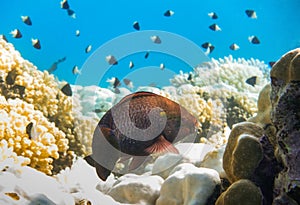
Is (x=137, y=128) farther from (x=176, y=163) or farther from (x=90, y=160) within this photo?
(x=176, y=163)

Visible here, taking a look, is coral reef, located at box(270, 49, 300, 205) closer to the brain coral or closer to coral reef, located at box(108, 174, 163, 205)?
coral reef, located at box(108, 174, 163, 205)

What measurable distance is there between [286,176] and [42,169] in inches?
110

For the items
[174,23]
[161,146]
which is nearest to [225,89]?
[161,146]

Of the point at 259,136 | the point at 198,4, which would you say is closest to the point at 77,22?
the point at 198,4

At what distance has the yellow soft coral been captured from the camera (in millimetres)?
3398

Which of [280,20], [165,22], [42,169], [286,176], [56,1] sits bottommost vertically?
[42,169]

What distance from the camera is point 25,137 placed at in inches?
138

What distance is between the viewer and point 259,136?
6.32ft

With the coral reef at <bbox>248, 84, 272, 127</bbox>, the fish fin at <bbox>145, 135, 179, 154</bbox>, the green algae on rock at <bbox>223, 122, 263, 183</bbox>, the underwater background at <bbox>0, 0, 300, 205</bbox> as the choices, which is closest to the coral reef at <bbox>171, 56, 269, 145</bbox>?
the underwater background at <bbox>0, 0, 300, 205</bbox>

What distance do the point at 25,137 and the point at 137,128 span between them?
180 cm

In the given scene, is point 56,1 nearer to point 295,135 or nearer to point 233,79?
point 233,79

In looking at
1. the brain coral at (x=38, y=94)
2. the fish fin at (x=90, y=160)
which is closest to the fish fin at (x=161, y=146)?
the fish fin at (x=90, y=160)

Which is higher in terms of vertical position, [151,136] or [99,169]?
[151,136]

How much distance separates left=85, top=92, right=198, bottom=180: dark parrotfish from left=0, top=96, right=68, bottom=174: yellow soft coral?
4.71ft
